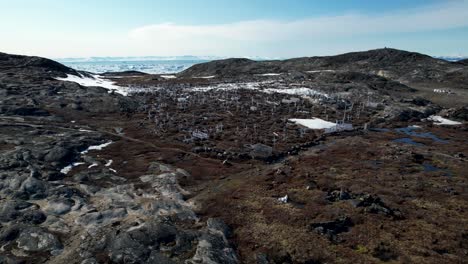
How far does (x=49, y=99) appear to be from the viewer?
125 m

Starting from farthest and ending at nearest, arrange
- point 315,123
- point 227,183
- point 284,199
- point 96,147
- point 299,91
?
point 299,91 → point 315,123 → point 96,147 → point 227,183 → point 284,199

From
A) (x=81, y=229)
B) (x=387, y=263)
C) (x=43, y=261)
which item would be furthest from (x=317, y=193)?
(x=43, y=261)

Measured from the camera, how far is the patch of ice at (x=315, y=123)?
109738 millimetres

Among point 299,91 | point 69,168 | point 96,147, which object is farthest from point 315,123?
point 69,168

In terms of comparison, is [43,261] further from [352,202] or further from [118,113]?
[118,113]

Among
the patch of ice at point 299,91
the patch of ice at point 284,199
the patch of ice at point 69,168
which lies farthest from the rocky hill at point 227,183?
the patch of ice at point 299,91

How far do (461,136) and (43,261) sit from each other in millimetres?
102355

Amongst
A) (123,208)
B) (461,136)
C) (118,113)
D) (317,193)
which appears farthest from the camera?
(118,113)

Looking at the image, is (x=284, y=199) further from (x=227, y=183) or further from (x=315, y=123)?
(x=315, y=123)

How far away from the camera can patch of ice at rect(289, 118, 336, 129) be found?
110 meters

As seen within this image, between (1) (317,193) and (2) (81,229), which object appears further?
(1) (317,193)

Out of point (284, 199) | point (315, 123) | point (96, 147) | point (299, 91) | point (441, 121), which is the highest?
point (299, 91)

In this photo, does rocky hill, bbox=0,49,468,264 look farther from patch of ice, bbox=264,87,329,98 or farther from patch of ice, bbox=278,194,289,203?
patch of ice, bbox=264,87,329,98

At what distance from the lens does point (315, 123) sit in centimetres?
11262
